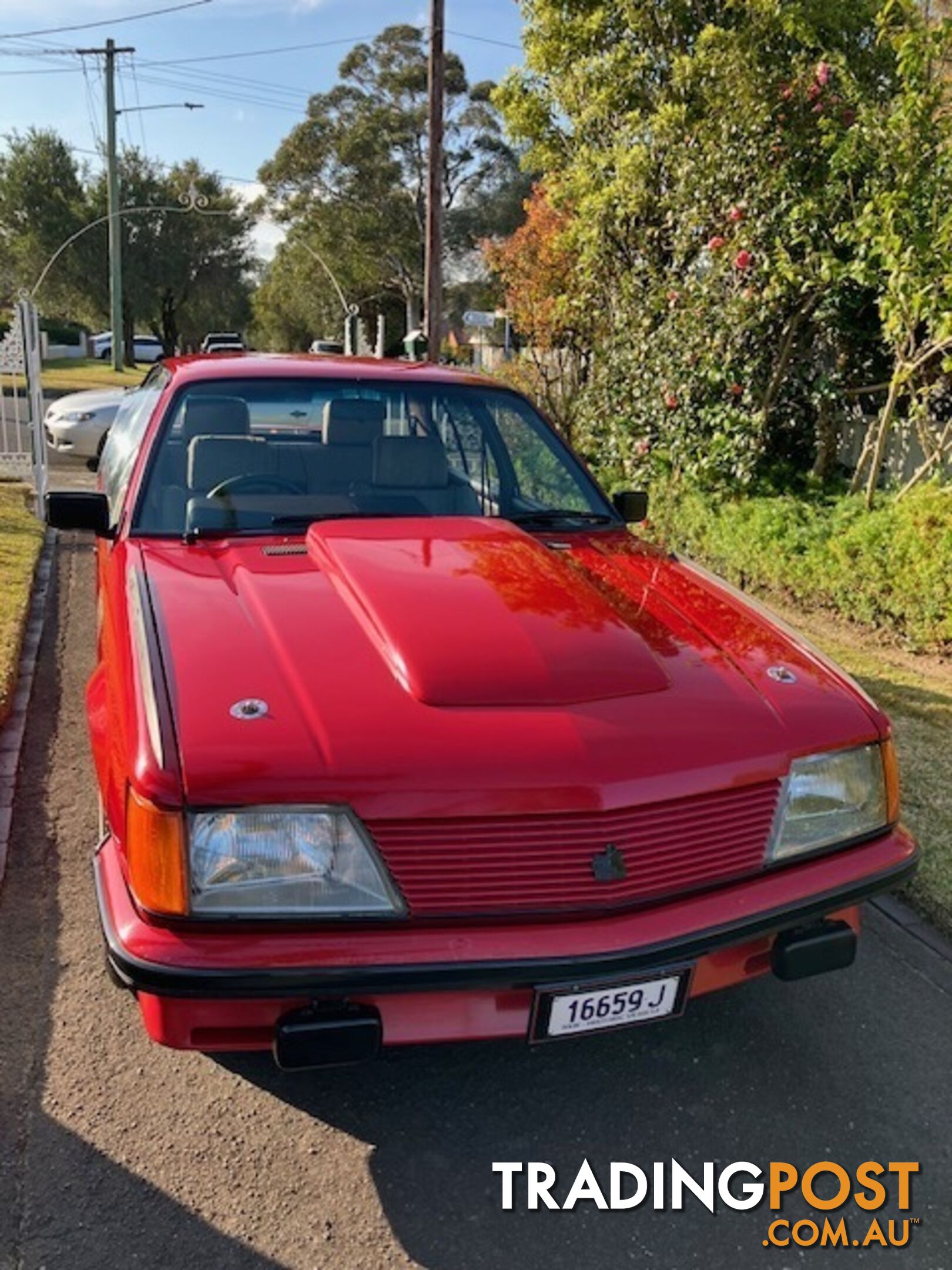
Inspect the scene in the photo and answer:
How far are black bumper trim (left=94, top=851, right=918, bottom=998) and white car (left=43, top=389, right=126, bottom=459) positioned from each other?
988 cm

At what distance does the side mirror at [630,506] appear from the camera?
3682 mm

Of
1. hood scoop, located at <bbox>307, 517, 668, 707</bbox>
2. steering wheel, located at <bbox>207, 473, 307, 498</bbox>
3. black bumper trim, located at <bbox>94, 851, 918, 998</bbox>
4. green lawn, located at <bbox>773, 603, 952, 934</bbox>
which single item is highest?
steering wheel, located at <bbox>207, 473, 307, 498</bbox>

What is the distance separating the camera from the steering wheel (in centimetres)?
315

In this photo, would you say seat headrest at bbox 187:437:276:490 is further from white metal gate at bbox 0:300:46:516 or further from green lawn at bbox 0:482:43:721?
white metal gate at bbox 0:300:46:516

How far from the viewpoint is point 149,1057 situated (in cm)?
248

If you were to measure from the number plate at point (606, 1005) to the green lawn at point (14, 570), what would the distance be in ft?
11.2

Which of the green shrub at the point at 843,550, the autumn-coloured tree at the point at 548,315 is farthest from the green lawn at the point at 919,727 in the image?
the autumn-coloured tree at the point at 548,315

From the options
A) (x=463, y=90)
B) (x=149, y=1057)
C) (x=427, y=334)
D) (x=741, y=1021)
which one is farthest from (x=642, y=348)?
(x=463, y=90)

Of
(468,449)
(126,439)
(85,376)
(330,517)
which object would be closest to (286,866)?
(330,517)

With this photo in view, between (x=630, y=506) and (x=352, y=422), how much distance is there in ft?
3.65

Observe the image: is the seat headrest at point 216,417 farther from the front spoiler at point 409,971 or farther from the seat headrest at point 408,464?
the front spoiler at point 409,971

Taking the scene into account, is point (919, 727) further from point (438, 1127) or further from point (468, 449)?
point (438, 1127)

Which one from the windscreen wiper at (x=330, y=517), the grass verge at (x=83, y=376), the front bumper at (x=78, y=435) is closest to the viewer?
the windscreen wiper at (x=330, y=517)

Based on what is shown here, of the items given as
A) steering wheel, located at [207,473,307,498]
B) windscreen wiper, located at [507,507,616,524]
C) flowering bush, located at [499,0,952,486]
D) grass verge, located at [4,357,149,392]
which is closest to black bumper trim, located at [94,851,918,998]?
steering wheel, located at [207,473,307,498]
